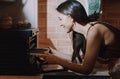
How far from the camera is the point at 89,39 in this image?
1.41 meters

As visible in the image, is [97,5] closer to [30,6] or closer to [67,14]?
[30,6]

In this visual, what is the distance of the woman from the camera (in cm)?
141

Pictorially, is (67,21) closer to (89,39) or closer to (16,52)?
(89,39)

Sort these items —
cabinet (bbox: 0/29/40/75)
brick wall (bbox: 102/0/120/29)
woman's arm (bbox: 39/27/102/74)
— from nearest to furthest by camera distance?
woman's arm (bbox: 39/27/102/74) → cabinet (bbox: 0/29/40/75) → brick wall (bbox: 102/0/120/29)

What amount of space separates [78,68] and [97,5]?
1.31m

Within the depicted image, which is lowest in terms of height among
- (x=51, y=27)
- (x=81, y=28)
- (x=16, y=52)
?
(x=16, y=52)

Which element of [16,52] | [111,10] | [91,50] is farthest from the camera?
[111,10]

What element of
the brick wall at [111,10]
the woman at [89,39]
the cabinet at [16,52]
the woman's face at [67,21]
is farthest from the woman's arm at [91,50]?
the brick wall at [111,10]

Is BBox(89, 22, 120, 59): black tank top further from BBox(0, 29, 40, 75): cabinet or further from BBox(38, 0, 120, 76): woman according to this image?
BBox(0, 29, 40, 75): cabinet

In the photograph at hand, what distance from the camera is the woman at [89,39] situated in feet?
4.61

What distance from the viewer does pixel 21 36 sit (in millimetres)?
2316

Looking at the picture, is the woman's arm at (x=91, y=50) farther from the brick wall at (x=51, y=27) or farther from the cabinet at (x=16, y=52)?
the brick wall at (x=51, y=27)

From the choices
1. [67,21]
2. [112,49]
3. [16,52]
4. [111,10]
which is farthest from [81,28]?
[111,10]

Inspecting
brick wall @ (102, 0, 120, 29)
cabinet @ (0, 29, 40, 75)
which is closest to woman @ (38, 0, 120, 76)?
cabinet @ (0, 29, 40, 75)
